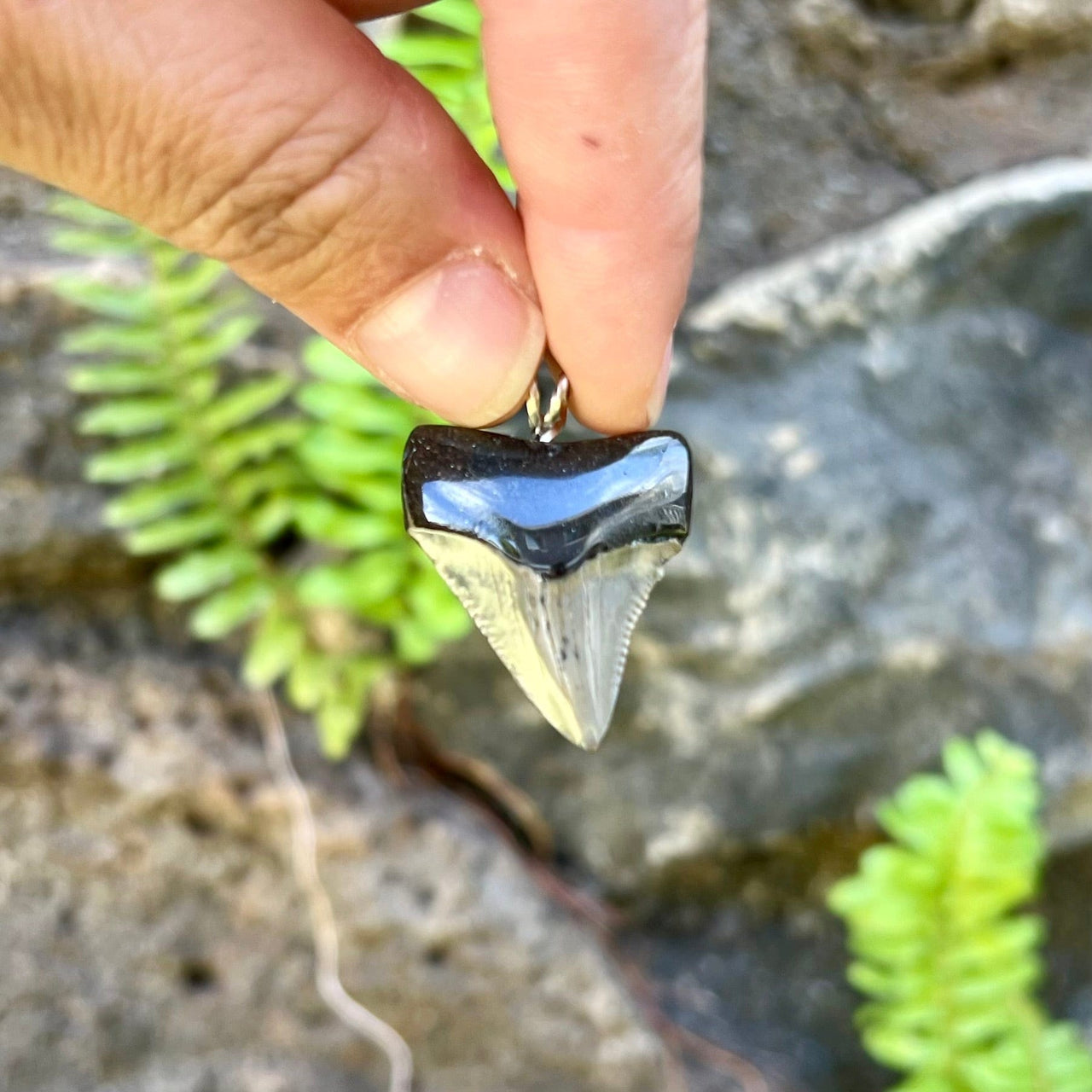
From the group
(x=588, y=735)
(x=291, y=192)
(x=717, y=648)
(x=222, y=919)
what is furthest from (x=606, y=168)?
(x=222, y=919)

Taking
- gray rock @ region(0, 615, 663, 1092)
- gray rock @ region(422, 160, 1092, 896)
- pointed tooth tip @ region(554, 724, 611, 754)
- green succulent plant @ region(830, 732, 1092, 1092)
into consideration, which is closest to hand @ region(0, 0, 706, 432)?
pointed tooth tip @ region(554, 724, 611, 754)

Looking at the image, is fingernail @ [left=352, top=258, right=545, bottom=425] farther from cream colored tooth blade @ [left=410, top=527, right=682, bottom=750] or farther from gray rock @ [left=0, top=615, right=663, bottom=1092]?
gray rock @ [left=0, top=615, right=663, bottom=1092]

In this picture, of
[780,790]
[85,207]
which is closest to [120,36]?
[85,207]

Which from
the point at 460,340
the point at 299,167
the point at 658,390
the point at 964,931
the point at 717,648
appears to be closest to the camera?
the point at 299,167

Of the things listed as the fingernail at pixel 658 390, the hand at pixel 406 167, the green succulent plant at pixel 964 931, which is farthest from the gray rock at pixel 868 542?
the hand at pixel 406 167

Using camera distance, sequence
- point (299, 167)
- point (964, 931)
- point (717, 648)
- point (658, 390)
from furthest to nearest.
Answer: point (717, 648), point (964, 931), point (658, 390), point (299, 167)

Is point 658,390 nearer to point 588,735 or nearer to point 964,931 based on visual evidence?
point 588,735

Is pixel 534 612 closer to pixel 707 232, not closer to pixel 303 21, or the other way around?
pixel 303 21
